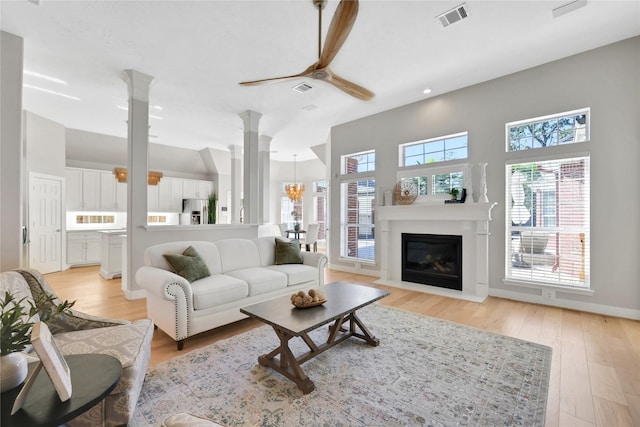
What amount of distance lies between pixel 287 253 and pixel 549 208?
367 cm

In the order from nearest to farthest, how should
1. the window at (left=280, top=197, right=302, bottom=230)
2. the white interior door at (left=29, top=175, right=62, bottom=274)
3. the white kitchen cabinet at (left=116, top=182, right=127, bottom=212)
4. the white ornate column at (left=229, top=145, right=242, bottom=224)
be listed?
the white interior door at (left=29, top=175, right=62, bottom=274)
the white kitchen cabinet at (left=116, top=182, right=127, bottom=212)
the white ornate column at (left=229, top=145, right=242, bottom=224)
the window at (left=280, top=197, right=302, bottom=230)

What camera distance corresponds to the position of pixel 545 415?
1.75m

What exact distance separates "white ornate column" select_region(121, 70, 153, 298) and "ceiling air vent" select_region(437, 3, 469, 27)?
3919 mm

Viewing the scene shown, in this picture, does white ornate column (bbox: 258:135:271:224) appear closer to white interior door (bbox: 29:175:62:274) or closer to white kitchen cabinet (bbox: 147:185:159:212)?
white kitchen cabinet (bbox: 147:185:159:212)

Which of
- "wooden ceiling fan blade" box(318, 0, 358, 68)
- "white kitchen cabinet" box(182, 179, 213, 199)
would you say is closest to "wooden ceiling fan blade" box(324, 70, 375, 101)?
"wooden ceiling fan blade" box(318, 0, 358, 68)

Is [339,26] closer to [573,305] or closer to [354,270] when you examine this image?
[573,305]

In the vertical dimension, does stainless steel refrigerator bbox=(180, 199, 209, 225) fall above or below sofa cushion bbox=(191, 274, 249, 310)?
above

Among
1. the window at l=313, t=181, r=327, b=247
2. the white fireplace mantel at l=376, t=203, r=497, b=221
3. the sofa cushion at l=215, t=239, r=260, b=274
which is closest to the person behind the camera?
the sofa cushion at l=215, t=239, r=260, b=274

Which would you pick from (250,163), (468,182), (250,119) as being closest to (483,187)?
(468,182)

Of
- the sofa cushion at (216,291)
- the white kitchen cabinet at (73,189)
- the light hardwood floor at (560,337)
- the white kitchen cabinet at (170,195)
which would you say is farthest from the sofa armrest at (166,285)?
the white kitchen cabinet at (170,195)

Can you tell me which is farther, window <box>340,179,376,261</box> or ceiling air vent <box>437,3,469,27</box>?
window <box>340,179,376,261</box>

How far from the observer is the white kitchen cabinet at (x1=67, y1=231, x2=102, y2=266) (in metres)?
6.39

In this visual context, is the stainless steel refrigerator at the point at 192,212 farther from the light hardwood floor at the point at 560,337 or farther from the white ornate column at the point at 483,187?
the white ornate column at the point at 483,187

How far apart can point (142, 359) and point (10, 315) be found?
0.88 meters
